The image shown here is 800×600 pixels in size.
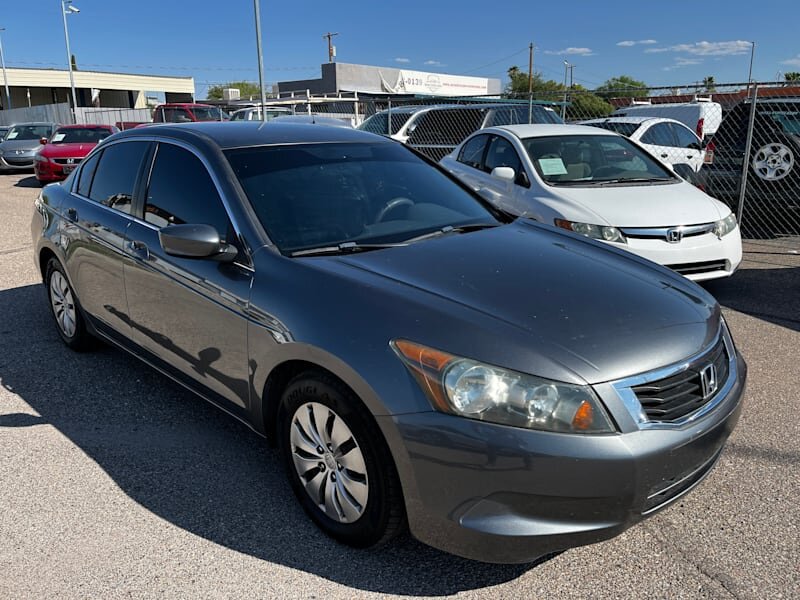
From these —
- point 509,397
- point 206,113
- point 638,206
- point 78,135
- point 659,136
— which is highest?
point 206,113

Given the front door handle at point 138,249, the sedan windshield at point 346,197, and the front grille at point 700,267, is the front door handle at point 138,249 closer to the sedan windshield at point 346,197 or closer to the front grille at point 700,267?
the sedan windshield at point 346,197

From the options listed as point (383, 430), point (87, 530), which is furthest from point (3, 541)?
point (383, 430)

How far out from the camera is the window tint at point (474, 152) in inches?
316

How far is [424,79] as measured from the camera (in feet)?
174

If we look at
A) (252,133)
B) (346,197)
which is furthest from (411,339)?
(252,133)

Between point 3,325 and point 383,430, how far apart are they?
4594 mm

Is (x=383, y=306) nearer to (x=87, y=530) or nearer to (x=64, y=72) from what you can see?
(x=87, y=530)

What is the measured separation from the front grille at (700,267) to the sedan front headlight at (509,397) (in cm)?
412

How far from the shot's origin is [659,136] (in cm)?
1309

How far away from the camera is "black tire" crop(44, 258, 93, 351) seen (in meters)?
4.79

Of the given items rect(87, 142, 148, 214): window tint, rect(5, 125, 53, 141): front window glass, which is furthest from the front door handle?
rect(5, 125, 53, 141): front window glass

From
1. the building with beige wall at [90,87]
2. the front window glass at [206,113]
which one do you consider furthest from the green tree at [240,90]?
the front window glass at [206,113]

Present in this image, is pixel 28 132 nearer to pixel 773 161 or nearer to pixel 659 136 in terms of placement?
pixel 659 136

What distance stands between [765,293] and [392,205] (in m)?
4.60
